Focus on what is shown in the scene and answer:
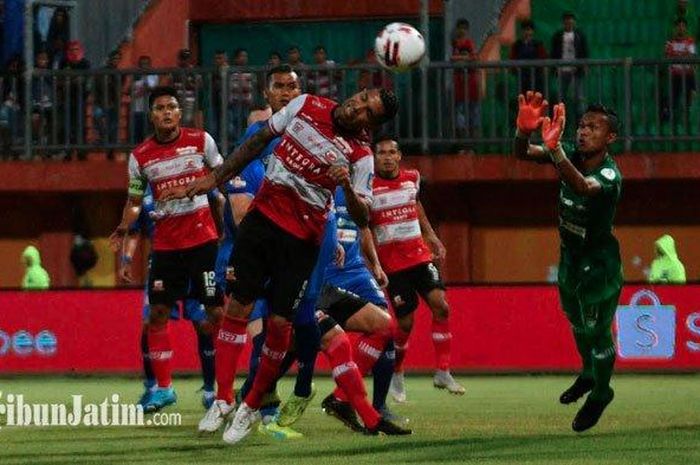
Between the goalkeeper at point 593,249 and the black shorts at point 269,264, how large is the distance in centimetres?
167

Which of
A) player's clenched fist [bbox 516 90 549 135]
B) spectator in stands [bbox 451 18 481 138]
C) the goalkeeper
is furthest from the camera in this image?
spectator in stands [bbox 451 18 481 138]

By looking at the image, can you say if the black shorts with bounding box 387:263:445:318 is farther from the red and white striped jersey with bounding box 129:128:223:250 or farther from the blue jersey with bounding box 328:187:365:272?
the red and white striped jersey with bounding box 129:128:223:250

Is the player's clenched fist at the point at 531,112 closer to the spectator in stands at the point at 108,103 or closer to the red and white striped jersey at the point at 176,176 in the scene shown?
the red and white striped jersey at the point at 176,176

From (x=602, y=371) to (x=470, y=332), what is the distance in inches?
355

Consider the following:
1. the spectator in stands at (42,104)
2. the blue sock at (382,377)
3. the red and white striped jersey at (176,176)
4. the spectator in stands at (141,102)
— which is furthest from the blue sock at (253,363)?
the spectator in stands at (42,104)

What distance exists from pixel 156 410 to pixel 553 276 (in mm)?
12205

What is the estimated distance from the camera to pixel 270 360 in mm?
12492

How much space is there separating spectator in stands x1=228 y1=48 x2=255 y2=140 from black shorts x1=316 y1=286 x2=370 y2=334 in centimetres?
1137

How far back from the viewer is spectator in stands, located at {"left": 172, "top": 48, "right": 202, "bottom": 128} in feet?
83.3

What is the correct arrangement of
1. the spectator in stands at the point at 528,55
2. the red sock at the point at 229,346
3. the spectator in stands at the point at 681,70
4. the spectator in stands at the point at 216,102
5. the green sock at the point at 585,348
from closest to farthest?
the red sock at the point at 229,346, the green sock at the point at 585,348, the spectator in stands at the point at 681,70, the spectator in stands at the point at 528,55, the spectator in stands at the point at 216,102

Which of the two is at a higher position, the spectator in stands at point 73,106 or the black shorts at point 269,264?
the spectator in stands at point 73,106

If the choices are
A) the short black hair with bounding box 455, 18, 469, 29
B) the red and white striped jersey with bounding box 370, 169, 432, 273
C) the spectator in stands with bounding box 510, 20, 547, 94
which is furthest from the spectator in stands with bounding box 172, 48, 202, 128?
the red and white striped jersey with bounding box 370, 169, 432, 273

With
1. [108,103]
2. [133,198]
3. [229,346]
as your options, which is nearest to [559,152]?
[229,346]

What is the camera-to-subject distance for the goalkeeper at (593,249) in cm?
1288
